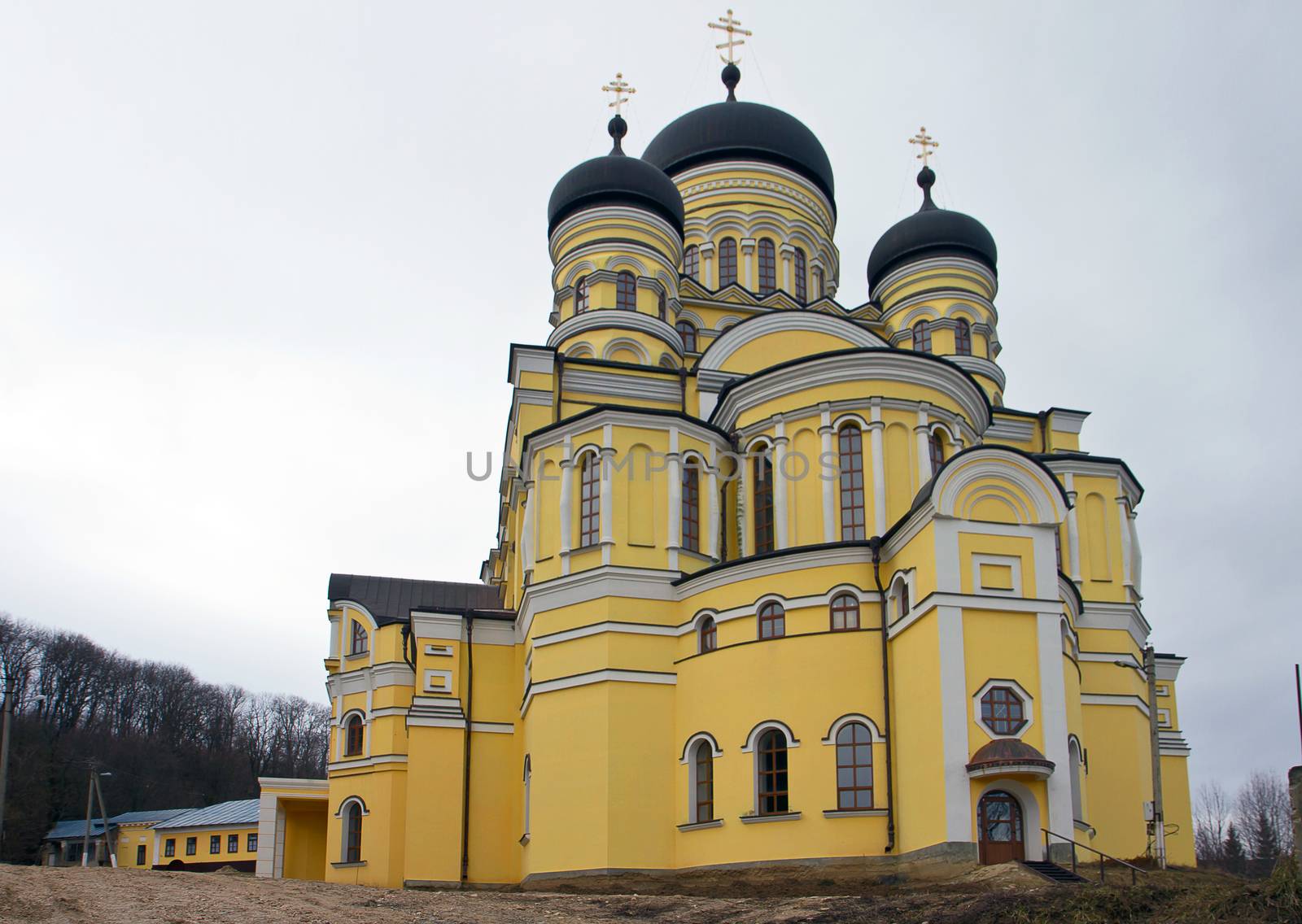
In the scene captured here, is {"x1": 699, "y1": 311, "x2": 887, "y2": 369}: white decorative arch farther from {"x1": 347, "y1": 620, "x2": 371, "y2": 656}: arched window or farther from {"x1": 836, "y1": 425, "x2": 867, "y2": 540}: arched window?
{"x1": 347, "y1": 620, "x2": 371, "y2": 656}: arched window

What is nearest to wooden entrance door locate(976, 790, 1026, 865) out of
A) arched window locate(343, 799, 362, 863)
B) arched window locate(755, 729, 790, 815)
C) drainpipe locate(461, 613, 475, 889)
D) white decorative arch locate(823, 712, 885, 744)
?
white decorative arch locate(823, 712, 885, 744)

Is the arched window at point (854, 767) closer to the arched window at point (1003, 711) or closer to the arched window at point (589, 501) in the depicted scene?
the arched window at point (1003, 711)

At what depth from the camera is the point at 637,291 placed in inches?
1111

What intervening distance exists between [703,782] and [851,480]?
5.69 metres

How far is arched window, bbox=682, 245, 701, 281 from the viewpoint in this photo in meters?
32.5

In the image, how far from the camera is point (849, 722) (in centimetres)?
1934

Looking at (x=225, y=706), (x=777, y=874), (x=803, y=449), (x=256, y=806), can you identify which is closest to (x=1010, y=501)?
(x=803, y=449)

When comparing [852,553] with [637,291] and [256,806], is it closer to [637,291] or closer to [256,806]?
[637,291]

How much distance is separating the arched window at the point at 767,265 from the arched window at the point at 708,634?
12982mm

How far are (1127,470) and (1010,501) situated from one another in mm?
8038

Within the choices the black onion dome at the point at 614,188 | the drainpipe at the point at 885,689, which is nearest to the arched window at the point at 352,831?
the drainpipe at the point at 885,689

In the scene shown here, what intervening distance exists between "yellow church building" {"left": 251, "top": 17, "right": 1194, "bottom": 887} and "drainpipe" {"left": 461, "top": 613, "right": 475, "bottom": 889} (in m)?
0.05

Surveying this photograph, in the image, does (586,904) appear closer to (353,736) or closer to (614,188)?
(353,736)

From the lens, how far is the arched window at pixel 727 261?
32.4 m
